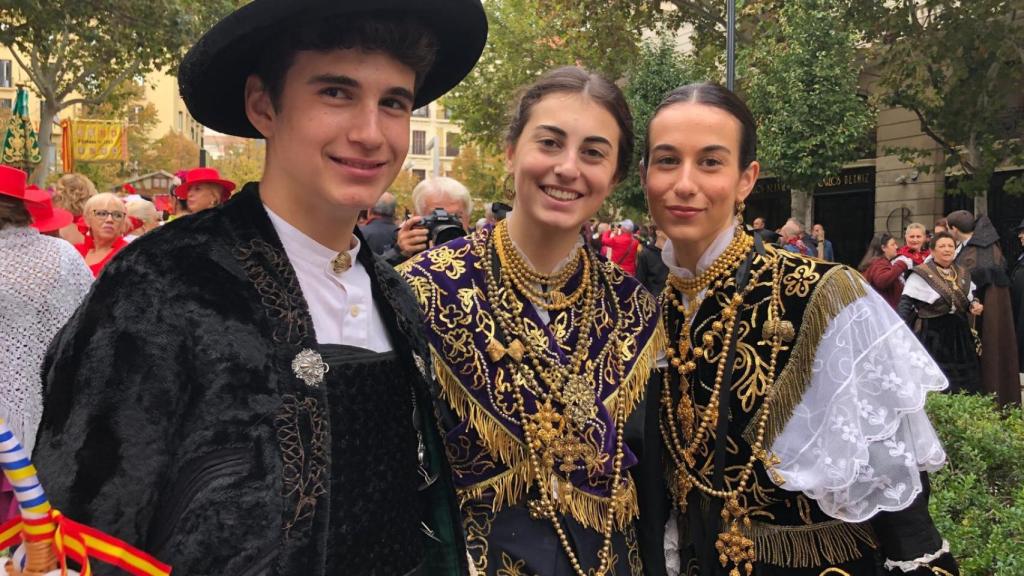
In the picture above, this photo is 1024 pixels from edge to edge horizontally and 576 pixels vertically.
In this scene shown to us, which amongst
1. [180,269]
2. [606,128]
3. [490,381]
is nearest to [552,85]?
[606,128]

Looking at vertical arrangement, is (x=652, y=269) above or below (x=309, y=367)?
below

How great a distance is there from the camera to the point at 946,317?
7887mm

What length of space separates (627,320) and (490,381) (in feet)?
1.63

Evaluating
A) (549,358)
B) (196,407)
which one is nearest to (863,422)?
(549,358)

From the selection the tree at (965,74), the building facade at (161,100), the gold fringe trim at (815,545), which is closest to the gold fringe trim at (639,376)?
the gold fringe trim at (815,545)

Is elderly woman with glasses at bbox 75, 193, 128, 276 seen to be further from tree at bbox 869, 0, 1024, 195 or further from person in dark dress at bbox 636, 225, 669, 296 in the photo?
tree at bbox 869, 0, 1024, 195

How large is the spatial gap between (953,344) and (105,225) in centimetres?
734

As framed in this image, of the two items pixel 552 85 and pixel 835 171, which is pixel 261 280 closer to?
pixel 552 85

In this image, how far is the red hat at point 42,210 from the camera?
431cm

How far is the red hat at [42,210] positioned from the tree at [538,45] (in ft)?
49.2

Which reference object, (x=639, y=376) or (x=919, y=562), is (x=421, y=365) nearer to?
(x=639, y=376)

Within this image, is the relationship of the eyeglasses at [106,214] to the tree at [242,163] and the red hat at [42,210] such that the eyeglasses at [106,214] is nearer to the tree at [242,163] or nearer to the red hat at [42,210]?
the red hat at [42,210]

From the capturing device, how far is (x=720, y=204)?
2559 millimetres

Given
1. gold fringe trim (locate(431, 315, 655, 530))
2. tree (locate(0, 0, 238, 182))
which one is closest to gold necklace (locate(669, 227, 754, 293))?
gold fringe trim (locate(431, 315, 655, 530))
